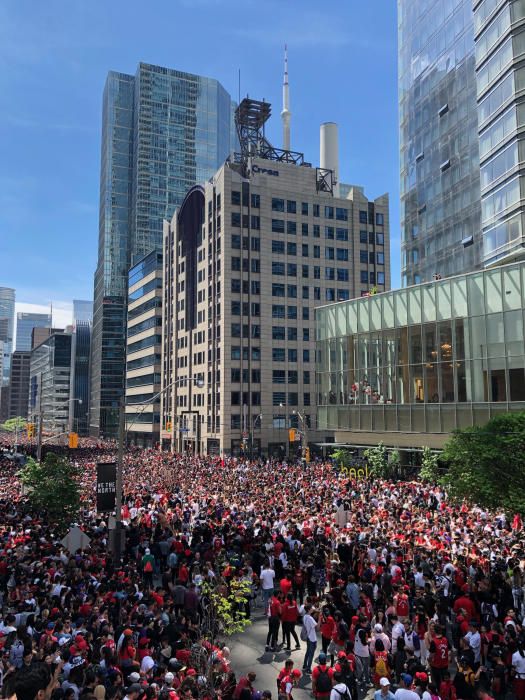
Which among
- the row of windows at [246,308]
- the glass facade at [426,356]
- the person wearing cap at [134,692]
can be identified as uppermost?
the row of windows at [246,308]

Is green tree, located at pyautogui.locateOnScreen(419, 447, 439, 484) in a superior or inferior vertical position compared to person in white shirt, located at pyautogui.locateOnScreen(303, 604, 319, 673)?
superior

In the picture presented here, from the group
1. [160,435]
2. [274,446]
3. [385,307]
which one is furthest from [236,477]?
[160,435]

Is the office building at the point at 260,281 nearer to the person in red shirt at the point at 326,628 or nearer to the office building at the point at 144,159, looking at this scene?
the person in red shirt at the point at 326,628

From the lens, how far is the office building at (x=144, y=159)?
170 metres

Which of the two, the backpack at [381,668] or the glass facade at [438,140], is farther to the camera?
the glass facade at [438,140]

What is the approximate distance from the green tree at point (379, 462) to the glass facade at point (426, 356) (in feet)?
6.19

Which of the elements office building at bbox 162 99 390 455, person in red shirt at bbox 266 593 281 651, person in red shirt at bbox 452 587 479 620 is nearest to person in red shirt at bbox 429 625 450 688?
person in red shirt at bbox 452 587 479 620

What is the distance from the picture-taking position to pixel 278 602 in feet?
52.0

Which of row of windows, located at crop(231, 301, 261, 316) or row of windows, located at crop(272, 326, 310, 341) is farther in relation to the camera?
row of windows, located at crop(272, 326, 310, 341)

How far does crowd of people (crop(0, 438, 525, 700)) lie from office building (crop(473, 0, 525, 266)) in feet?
87.9

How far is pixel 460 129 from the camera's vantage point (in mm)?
67438

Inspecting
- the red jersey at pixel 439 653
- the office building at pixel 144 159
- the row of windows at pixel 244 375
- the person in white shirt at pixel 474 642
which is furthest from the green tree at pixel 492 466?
the office building at pixel 144 159

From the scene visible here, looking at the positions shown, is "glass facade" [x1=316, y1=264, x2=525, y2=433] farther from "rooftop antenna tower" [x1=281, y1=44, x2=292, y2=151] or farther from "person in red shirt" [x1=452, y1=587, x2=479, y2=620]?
"rooftop antenna tower" [x1=281, y1=44, x2=292, y2=151]

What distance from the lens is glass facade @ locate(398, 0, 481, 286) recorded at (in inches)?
2594
